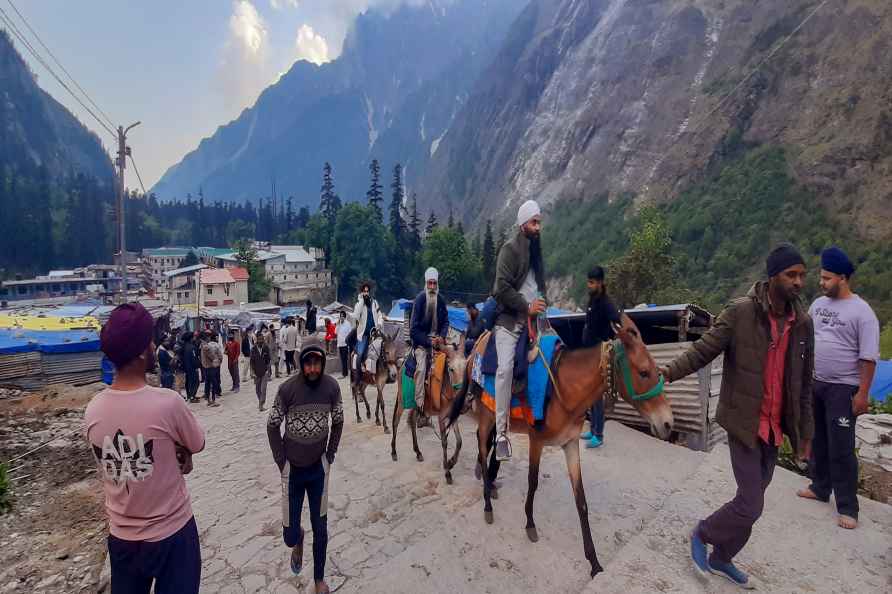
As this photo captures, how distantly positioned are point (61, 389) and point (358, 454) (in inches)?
610

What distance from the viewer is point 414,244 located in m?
70.4

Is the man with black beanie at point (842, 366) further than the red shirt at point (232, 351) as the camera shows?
No

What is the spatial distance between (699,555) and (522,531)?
1881 millimetres

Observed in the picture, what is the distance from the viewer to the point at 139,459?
2.57 metres

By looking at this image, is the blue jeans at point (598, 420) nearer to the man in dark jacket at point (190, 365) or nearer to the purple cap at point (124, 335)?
the purple cap at point (124, 335)

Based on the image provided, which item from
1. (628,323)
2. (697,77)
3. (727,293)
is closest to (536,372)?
(628,323)

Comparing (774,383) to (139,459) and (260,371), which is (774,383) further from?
(260,371)

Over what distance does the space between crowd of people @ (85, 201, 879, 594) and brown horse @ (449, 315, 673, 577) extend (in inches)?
9.8

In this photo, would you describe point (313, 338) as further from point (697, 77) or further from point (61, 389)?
point (697, 77)

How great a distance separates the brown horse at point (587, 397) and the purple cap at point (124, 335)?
3.60 m

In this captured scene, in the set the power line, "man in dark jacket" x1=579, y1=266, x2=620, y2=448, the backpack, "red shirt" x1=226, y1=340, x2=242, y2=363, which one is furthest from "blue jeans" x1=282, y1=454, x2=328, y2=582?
the power line

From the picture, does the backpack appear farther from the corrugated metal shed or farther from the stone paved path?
the corrugated metal shed

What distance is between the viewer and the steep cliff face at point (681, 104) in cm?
4231

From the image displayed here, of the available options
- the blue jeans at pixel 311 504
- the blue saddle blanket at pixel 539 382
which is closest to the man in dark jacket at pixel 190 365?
the blue jeans at pixel 311 504
